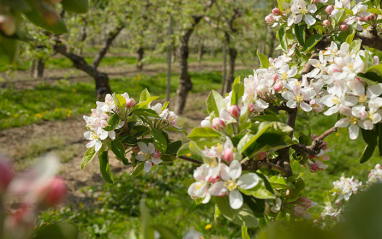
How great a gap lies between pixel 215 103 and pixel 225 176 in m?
0.24

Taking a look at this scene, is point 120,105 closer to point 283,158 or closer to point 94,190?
point 283,158

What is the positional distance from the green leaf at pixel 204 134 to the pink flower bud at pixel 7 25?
17.0 inches

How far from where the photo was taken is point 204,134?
2.42 ft

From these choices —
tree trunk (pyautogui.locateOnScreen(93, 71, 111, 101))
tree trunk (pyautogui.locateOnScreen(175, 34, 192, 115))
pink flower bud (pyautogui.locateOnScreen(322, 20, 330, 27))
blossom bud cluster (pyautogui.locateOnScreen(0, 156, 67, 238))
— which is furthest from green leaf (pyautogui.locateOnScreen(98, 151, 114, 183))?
tree trunk (pyautogui.locateOnScreen(175, 34, 192, 115))

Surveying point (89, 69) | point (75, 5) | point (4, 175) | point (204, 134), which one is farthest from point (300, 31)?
point (89, 69)

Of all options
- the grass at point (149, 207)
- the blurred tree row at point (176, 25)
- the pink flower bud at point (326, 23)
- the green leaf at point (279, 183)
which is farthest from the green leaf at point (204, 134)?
the blurred tree row at point (176, 25)

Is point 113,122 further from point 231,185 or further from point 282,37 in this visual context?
point 282,37

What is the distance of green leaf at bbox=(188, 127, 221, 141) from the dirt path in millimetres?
2998

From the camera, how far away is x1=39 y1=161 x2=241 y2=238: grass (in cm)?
281

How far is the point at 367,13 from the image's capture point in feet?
3.87

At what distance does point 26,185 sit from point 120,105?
734 mm

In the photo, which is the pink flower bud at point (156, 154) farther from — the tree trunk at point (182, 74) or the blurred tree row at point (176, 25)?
the tree trunk at point (182, 74)

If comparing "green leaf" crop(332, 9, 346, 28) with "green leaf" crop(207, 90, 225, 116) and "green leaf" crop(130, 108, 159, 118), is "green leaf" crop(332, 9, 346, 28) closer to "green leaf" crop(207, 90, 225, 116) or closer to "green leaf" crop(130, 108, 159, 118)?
"green leaf" crop(207, 90, 225, 116)

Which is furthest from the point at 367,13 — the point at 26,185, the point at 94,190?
the point at 94,190
